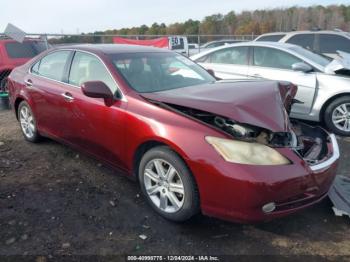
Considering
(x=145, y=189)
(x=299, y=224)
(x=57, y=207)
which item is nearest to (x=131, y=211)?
(x=145, y=189)

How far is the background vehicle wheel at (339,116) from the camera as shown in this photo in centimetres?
600

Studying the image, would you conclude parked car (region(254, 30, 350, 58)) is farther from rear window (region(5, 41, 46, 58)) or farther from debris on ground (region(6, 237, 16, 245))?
debris on ground (region(6, 237, 16, 245))

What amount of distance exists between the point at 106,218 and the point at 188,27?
56421mm

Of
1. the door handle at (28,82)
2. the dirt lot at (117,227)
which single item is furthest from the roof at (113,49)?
the dirt lot at (117,227)

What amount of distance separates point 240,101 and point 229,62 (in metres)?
4.18

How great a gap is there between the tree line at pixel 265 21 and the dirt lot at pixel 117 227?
43.6 m

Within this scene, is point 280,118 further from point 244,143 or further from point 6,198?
point 6,198

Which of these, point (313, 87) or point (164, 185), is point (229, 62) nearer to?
point (313, 87)

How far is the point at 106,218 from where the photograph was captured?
3469 millimetres

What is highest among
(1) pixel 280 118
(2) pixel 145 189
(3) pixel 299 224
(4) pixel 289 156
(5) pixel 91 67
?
(5) pixel 91 67

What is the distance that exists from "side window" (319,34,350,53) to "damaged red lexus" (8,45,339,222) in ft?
18.0

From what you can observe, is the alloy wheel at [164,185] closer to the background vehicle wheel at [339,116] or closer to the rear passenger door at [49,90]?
the rear passenger door at [49,90]

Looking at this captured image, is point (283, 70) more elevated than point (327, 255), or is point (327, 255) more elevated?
point (283, 70)

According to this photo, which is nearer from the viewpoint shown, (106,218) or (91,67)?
(106,218)
